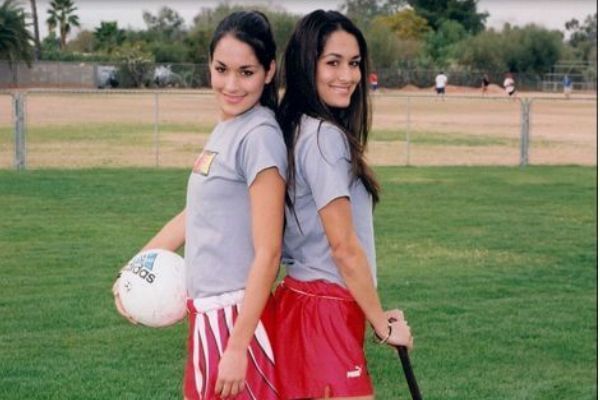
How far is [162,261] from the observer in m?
3.69

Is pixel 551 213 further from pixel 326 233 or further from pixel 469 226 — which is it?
pixel 326 233

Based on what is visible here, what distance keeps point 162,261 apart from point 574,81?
8174cm

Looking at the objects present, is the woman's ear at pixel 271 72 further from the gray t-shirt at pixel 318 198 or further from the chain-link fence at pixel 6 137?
the chain-link fence at pixel 6 137

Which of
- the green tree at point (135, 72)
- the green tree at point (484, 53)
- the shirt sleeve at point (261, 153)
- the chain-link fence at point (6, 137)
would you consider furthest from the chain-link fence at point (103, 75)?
the shirt sleeve at point (261, 153)

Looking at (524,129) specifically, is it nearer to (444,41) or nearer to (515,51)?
(515,51)

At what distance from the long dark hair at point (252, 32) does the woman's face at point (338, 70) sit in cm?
15

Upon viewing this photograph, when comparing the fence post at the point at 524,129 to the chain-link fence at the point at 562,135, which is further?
the chain-link fence at the point at 562,135

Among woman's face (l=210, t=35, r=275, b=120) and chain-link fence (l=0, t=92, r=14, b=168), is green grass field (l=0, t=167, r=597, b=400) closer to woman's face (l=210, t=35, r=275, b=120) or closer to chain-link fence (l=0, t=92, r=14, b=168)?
woman's face (l=210, t=35, r=275, b=120)

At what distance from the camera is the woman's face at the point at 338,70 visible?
351 cm

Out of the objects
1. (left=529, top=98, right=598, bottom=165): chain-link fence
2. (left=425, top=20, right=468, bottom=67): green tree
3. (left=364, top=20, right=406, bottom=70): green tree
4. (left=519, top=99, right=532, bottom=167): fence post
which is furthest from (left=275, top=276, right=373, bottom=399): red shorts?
(left=425, top=20, right=468, bottom=67): green tree

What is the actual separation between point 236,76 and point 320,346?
0.80 metres

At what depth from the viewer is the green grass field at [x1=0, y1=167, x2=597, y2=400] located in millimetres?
6945

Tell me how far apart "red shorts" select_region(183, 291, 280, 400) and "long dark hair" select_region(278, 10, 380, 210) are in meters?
0.35

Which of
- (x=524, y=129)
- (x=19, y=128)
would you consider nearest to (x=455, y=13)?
(x=524, y=129)
